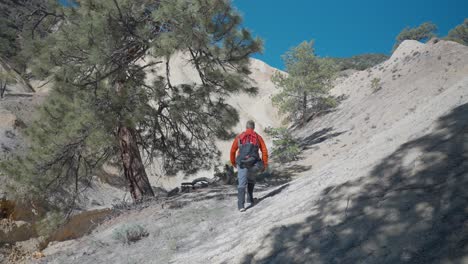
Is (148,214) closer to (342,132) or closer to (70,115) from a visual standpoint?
(70,115)

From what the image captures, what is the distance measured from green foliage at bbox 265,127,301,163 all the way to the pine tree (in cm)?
475

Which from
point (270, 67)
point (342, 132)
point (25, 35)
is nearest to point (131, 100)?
point (25, 35)

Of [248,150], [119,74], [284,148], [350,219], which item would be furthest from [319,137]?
[350,219]

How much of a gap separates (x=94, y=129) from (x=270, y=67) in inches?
1908

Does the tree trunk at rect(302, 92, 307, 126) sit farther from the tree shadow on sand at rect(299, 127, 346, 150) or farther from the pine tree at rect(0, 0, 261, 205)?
the pine tree at rect(0, 0, 261, 205)

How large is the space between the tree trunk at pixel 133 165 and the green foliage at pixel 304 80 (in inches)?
533

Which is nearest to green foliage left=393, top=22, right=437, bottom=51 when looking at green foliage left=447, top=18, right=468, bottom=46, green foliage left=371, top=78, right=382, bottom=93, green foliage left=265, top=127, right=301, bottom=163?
green foliage left=447, top=18, right=468, bottom=46

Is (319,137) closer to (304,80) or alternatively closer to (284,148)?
(284,148)

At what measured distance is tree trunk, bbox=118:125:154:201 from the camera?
8.10 meters

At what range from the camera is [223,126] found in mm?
8984

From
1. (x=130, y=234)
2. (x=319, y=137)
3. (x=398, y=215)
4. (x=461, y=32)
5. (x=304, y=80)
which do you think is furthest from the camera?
(x=461, y=32)

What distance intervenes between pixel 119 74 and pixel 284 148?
25.1 ft

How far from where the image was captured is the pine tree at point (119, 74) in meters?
6.37

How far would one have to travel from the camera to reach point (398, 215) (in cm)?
288
